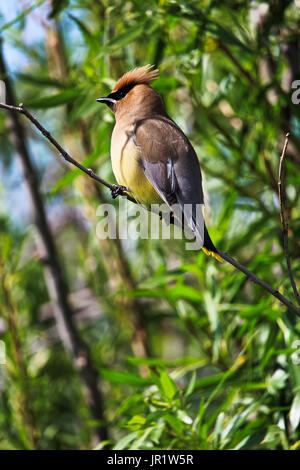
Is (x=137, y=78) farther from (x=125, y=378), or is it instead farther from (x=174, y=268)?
(x=125, y=378)

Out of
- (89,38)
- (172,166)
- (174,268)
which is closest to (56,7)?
(89,38)

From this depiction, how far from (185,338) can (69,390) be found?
70cm

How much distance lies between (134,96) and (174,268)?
0.73 metres

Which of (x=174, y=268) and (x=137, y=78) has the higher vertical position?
(x=137, y=78)

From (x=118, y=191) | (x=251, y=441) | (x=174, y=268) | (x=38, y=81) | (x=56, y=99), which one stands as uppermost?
(x=38, y=81)

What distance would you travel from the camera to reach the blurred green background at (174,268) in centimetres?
232

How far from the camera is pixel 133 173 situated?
235 centimetres

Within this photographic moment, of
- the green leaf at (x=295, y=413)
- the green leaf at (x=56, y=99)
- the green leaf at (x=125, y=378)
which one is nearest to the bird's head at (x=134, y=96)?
the green leaf at (x=56, y=99)

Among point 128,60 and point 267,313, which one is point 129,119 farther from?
point 267,313

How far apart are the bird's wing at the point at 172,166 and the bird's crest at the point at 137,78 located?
0.27 metres

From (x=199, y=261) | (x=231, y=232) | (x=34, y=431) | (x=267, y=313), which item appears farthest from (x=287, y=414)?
(x=34, y=431)

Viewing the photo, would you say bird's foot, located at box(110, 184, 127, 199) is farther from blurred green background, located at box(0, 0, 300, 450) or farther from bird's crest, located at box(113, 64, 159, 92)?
bird's crest, located at box(113, 64, 159, 92)

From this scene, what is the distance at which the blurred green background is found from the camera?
2318 mm

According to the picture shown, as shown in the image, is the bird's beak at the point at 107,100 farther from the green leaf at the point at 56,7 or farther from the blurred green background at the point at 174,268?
the green leaf at the point at 56,7
